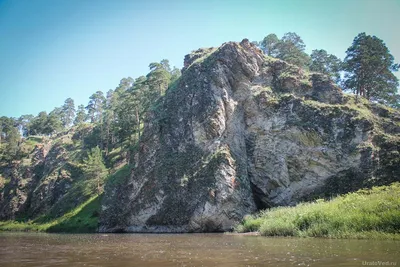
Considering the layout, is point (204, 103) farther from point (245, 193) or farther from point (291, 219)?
point (291, 219)

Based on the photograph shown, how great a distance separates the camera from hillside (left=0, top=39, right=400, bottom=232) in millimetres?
36312

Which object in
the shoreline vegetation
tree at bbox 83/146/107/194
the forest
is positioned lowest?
the shoreline vegetation

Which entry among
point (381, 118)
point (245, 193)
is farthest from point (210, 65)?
point (381, 118)

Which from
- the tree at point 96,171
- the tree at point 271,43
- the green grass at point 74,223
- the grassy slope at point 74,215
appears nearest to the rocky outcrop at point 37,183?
the grassy slope at point 74,215

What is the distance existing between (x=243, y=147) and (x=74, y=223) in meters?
32.3

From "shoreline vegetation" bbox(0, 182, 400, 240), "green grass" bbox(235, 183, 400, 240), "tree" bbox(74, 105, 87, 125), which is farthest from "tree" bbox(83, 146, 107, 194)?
"tree" bbox(74, 105, 87, 125)

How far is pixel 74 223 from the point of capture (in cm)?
5134

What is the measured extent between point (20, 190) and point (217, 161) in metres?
61.1

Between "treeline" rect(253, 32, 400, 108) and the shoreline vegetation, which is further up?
"treeline" rect(253, 32, 400, 108)

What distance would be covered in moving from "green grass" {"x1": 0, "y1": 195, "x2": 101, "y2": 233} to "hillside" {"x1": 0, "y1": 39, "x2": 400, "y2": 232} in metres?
0.32

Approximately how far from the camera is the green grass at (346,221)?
18672 millimetres

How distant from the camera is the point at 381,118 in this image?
4053 centimetres

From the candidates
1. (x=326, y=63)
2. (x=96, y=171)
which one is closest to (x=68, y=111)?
(x=96, y=171)

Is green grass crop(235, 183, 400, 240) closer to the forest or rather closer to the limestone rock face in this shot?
the limestone rock face
